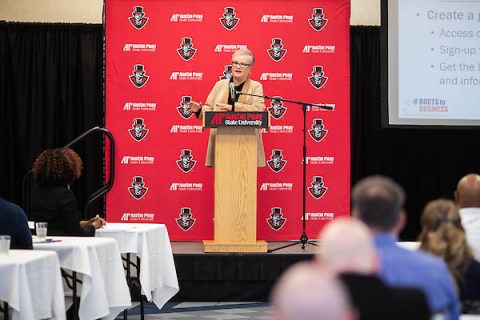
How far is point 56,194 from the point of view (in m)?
5.71

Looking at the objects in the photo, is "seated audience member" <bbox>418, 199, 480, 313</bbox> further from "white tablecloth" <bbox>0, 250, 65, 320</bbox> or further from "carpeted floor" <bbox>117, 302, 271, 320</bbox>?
"carpeted floor" <bbox>117, 302, 271, 320</bbox>

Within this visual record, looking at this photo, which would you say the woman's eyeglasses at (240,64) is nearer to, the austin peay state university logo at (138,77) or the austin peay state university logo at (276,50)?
the austin peay state university logo at (276,50)

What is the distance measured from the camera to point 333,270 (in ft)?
5.27

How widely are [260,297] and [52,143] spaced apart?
3.24 m

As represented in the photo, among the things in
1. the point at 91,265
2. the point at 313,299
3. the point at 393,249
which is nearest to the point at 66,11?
the point at 91,265

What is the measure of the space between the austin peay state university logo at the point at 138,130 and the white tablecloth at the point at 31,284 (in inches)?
182

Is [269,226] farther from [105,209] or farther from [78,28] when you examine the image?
[78,28]

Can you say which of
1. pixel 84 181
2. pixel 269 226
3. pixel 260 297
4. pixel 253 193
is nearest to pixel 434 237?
pixel 253 193

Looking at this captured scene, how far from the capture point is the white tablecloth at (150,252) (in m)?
6.12

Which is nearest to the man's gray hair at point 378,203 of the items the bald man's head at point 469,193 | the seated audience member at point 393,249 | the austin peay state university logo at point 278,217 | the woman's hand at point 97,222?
the seated audience member at point 393,249

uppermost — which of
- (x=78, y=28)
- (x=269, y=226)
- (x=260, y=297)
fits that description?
(x=78, y=28)

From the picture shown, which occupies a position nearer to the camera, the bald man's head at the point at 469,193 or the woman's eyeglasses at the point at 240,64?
the bald man's head at the point at 469,193

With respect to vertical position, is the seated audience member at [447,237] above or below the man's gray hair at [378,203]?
Answer: below

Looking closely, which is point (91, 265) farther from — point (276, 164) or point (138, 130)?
point (276, 164)
